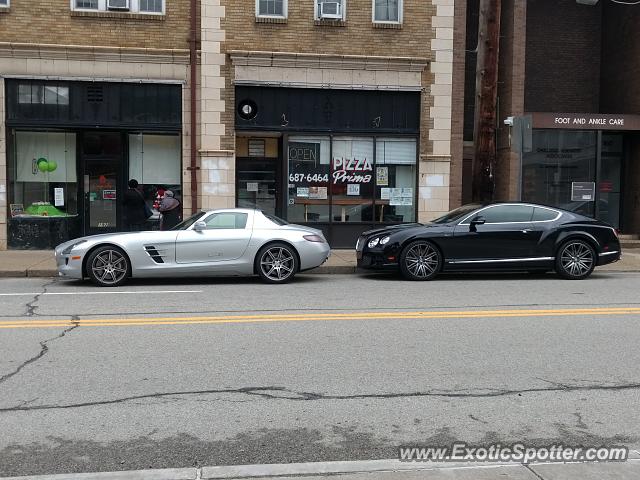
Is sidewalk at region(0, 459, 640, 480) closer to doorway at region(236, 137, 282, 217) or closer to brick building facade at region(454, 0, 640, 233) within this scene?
brick building facade at region(454, 0, 640, 233)

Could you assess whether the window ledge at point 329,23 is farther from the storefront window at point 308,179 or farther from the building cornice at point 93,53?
the building cornice at point 93,53

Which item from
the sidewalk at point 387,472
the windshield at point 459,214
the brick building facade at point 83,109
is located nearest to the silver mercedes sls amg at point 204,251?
the windshield at point 459,214

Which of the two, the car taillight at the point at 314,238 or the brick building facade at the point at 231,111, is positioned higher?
the brick building facade at the point at 231,111

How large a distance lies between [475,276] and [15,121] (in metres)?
10.8

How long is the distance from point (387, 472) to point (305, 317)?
4441mm

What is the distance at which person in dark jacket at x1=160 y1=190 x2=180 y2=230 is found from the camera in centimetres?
1536

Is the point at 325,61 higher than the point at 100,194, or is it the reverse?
the point at 325,61

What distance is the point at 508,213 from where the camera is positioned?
12.3 m

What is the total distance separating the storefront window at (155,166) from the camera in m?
16.3

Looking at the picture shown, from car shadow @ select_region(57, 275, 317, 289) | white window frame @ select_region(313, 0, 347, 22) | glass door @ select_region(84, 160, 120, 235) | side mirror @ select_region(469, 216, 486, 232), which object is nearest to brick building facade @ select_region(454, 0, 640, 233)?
side mirror @ select_region(469, 216, 486, 232)

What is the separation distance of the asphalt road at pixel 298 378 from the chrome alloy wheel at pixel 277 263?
73.3 inches

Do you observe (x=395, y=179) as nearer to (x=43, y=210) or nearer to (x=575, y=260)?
(x=575, y=260)

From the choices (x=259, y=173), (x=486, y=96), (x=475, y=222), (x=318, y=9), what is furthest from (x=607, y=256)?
(x=318, y=9)

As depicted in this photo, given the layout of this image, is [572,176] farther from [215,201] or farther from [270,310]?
[270,310]
